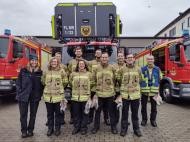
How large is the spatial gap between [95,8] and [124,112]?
16.9ft

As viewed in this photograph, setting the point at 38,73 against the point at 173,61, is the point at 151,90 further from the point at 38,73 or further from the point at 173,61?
the point at 173,61

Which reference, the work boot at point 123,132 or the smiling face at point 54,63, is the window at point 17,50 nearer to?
the smiling face at point 54,63

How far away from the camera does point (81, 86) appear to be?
301 inches

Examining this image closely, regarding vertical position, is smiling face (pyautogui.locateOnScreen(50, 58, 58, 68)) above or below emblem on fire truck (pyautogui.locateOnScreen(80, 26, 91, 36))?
below

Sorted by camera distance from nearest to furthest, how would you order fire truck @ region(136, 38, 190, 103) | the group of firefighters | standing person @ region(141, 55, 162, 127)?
the group of firefighters, standing person @ region(141, 55, 162, 127), fire truck @ region(136, 38, 190, 103)

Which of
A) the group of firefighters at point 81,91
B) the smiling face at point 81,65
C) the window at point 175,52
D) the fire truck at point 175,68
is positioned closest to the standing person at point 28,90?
the group of firefighters at point 81,91

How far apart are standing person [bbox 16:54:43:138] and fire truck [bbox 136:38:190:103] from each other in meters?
5.96

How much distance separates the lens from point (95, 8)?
38.6 feet

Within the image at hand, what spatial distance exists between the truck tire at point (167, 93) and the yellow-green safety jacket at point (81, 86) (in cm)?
585

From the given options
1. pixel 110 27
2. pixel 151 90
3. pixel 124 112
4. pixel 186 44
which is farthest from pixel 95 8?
pixel 124 112

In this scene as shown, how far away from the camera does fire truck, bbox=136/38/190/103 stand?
38.6 feet

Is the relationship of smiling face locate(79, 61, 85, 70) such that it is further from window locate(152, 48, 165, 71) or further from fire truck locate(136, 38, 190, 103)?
window locate(152, 48, 165, 71)

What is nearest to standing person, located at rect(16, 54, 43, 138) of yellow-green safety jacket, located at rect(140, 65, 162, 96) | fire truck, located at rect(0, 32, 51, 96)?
yellow-green safety jacket, located at rect(140, 65, 162, 96)

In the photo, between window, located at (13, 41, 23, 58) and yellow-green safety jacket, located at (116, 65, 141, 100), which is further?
window, located at (13, 41, 23, 58)
